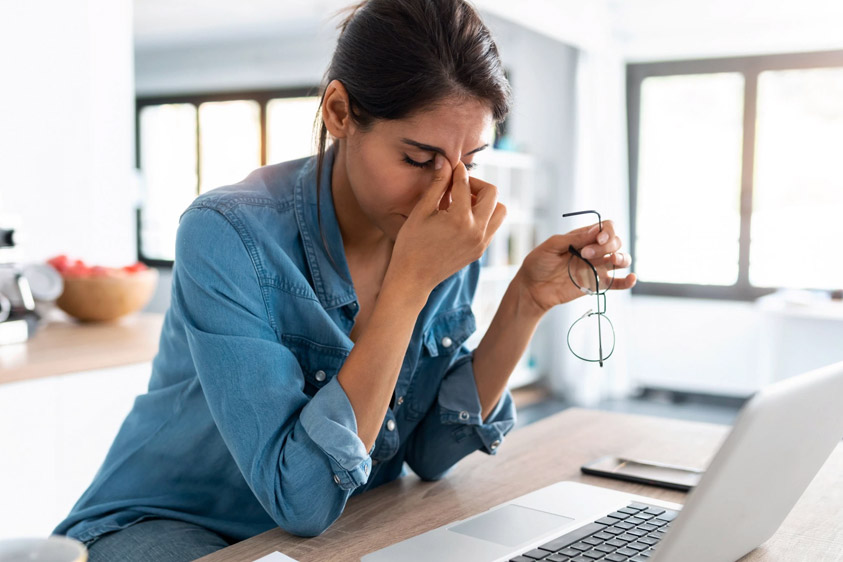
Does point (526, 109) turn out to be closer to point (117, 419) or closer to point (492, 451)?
point (117, 419)

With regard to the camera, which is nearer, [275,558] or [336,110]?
[275,558]

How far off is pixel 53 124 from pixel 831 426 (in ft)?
7.81

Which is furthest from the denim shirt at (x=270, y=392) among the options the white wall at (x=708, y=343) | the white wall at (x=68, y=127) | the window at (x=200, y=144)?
the window at (x=200, y=144)

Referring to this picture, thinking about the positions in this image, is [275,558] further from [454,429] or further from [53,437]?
[53,437]

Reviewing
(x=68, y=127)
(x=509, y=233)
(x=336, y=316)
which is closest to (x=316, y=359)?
(x=336, y=316)

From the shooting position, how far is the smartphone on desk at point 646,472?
3.67 ft

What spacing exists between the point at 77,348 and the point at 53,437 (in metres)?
0.25

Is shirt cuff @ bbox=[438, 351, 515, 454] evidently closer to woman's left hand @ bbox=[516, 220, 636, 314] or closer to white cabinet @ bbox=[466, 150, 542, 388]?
woman's left hand @ bbox=[516, 220, 636, 314]

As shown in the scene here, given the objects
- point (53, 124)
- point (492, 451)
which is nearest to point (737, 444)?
point (492, 451)

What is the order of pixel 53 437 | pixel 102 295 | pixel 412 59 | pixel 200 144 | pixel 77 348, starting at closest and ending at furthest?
1. pixel 412 59
2. pixel 53 437
3. pixel 77 348
4. pixel 102 295
5. pixel 200 144

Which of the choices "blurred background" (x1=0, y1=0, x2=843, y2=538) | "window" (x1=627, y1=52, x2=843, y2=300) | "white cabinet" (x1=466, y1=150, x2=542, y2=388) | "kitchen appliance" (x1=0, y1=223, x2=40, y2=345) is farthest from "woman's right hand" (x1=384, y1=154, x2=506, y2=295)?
"window" (x1=627, y1=52, x2=843, y2=300)

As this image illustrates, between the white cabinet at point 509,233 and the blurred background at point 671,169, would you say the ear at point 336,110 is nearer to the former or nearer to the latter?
the blurred background at point 671,169

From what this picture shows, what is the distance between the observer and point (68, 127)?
8.38 feet

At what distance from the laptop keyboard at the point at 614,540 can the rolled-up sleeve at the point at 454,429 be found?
27 centimetres
